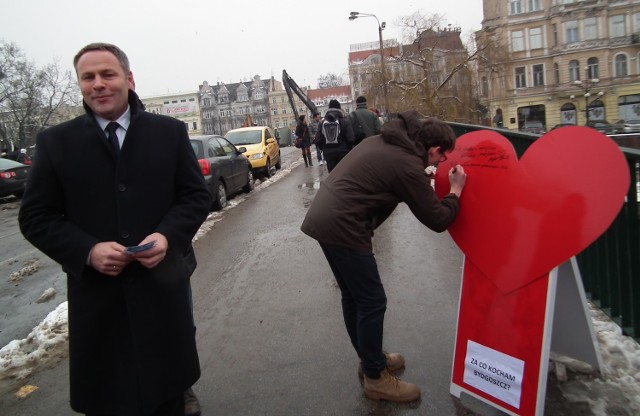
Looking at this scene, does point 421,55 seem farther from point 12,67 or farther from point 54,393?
point 54,393

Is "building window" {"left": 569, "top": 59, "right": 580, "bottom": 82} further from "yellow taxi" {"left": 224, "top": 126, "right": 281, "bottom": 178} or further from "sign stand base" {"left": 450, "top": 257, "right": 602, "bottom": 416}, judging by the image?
"sign stand base" {"left": 450, "top": 257, "right": 602, "bottom": 416}

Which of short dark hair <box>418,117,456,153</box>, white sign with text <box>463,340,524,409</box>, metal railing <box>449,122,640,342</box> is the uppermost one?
short dark hair <box>418,117,456,153</box>

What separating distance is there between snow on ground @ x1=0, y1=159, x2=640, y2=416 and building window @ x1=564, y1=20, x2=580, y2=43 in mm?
62824

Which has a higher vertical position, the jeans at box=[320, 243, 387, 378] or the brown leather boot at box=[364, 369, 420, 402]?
the jeans at box=[320, 243, 387, 378]

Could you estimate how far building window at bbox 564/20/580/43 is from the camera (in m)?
55.8

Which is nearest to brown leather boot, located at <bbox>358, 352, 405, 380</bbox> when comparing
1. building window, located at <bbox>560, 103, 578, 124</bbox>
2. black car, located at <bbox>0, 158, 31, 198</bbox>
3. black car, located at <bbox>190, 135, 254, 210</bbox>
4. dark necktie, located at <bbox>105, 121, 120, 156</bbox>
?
dark necktie, located at <bbox>105, 121, 120, 156</bbox>

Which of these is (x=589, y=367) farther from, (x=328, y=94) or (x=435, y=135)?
(x=328, y=94)

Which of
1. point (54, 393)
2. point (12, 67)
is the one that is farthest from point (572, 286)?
point (12, 67)

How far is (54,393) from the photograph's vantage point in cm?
318

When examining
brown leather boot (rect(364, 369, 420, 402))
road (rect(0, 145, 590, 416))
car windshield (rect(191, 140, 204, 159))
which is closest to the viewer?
brown leather boot (rect(364, 369, 420, 402))

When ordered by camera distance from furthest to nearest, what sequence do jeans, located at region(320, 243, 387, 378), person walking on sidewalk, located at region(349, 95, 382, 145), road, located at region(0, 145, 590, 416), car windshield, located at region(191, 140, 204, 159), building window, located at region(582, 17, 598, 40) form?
building window, located at region(582, 17, 598, 40) < car windshield, located at region(191, 140, 204, 159) < person walking on sidewalk, located at region(349, 95, 382, 145) < road, located at region(0, 145, 590, 416) < jeans, located at region(320, 243, 387, 378)

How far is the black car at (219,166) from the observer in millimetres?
9562

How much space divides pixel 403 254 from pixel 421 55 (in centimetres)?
3553

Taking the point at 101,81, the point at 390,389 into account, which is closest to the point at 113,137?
the point at 101,81
